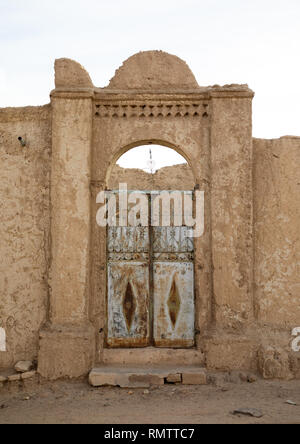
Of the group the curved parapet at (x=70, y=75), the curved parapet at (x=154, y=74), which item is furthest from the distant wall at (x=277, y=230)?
the curved parapet at (x=70, y=75)

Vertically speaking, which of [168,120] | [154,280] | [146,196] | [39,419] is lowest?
[39,419]

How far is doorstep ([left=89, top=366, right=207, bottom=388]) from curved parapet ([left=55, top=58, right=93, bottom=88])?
3763 mm

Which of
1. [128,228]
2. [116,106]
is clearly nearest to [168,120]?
[116,106]

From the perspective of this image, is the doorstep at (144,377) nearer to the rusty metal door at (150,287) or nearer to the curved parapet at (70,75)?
the rusty metal door at (150,287)

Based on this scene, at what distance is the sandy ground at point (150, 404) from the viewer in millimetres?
4125

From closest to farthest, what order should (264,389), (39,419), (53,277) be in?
(39,419) < (264,389) < (53,277)

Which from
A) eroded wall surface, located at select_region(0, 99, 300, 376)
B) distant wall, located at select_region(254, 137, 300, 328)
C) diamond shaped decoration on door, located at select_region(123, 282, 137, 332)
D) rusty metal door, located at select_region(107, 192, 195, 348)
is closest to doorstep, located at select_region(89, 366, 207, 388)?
rusty metal door, located at select_region(107, 192, 195, 348)

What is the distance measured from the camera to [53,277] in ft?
17.4

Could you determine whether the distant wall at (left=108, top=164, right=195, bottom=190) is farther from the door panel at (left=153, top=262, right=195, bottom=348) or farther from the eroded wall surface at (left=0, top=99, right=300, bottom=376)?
the door panel at (left=153, top=262, right=195, bottom=348)

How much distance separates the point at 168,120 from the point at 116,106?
0.75 m

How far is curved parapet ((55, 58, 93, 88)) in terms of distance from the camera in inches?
218

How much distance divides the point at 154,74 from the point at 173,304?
10.5 ft

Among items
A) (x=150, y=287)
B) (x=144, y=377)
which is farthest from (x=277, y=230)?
(x=144, y=377)

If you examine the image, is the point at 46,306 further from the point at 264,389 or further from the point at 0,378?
the point at 264,389
